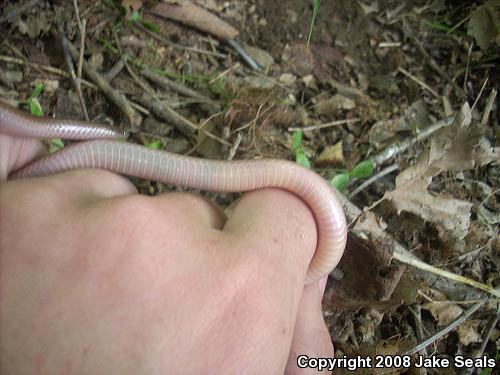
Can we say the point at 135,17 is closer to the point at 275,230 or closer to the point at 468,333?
the point at 275,230

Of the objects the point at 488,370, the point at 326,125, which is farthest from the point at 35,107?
the point at 488,370

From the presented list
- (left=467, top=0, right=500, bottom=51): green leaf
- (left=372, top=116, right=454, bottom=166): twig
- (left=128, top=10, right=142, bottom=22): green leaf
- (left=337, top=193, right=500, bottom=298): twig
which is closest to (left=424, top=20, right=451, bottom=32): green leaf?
(left=467, top=0, right=500, bottom=51): green leaf

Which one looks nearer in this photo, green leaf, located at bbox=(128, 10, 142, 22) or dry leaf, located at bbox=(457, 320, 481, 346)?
dry leaf, located at bbox=(457, 320, 481, 346)

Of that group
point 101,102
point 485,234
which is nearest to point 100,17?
point 101,102

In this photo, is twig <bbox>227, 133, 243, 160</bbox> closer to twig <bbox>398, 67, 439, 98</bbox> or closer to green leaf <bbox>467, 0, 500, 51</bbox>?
twig <bbox>398, 67, 439, 98</bbox>

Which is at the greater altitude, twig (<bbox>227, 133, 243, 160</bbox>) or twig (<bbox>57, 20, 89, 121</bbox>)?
twig (<bbox>57, 20, 89, 121</bbox>)

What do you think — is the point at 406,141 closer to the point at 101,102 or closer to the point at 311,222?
the point at 311,222

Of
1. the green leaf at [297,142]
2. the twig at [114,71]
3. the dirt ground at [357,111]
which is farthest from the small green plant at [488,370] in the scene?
→ the twig at [114,71]
